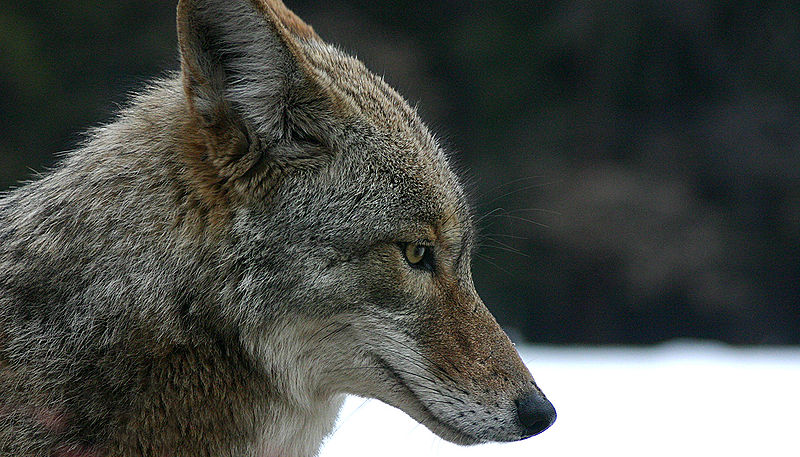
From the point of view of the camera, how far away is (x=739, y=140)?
459 inches

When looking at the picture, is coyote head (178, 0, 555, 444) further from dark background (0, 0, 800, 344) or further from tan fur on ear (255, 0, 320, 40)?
dark background (0, 0, 800, 344)

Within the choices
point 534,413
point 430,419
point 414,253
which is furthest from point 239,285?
point 534,413

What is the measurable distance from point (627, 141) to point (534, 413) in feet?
30.5

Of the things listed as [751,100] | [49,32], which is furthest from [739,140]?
[49,32]

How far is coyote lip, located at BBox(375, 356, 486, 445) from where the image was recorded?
3.05 m

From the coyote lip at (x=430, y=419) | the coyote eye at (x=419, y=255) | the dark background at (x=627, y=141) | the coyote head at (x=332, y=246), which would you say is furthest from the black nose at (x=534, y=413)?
the dark background at (x=627, y=141)

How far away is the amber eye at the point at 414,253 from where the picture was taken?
10.0 ft

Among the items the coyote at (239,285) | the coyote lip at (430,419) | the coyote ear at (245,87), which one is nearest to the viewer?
the coyote ear at (245,87)

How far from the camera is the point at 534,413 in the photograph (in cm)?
309

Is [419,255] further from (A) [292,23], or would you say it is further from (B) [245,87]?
(A) [292,23]

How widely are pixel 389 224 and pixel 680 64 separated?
950 centimetres

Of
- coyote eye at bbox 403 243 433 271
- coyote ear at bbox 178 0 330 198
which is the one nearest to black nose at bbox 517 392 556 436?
coyote eye at bbox 403 243 433 271

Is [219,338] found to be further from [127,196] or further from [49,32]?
[49,32]

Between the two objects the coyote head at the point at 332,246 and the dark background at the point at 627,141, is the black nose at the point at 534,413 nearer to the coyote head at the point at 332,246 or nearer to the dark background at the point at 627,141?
the coyote head at the point at 332,246
